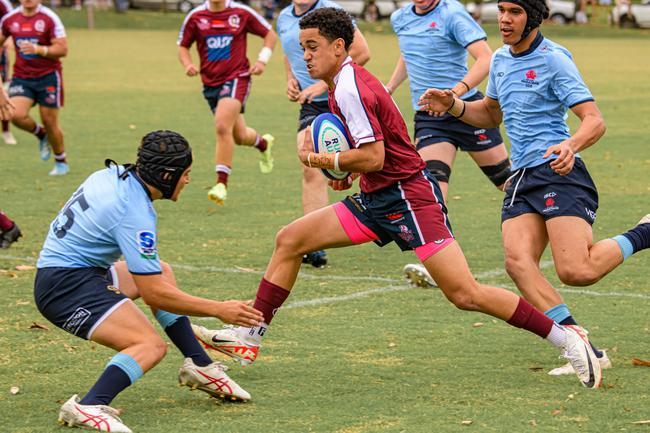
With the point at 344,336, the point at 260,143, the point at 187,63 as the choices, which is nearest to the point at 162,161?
the point at 344,336

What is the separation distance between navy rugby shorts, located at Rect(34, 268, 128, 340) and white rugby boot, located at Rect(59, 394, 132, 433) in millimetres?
379

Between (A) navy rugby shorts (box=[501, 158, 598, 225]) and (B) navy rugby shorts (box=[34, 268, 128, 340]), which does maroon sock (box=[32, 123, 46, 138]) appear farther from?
(B) navy rugby shorts (box=[34, 268, 128, 340])

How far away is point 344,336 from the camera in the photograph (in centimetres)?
736

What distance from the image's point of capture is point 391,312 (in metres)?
7.99

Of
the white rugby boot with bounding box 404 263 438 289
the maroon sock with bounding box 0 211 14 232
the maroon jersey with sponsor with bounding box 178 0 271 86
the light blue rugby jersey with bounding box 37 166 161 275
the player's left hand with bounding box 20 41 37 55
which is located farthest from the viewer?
the player's left hand with bounding box 20 41 37 55

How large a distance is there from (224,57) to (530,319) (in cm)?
684

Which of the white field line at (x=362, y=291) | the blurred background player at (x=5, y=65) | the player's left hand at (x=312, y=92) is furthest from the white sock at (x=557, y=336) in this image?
the blurred background player at (x=5, y=65)

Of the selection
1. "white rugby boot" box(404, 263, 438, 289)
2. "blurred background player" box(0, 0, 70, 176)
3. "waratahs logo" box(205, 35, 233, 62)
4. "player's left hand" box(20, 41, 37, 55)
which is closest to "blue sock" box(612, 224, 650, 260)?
"white rugby boot" box(404, 263, 438, 289)

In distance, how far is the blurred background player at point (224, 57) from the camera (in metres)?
12.2

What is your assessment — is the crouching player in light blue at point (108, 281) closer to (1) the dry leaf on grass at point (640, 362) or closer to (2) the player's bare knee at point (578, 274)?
(2) the player's bare knee at point (578, 274)

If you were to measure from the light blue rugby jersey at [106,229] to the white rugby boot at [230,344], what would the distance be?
0.90 metres

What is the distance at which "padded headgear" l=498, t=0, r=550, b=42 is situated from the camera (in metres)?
6.68

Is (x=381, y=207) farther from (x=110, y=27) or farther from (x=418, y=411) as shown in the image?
(x=110, y=27)

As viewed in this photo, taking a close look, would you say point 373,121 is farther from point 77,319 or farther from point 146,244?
point 77,319
